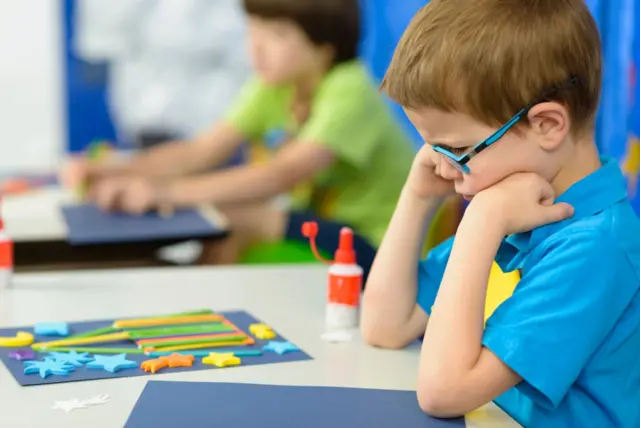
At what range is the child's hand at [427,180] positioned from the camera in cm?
121

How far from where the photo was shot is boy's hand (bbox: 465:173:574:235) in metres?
0.99

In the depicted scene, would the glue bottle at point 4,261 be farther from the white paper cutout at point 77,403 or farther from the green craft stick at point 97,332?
the white paper cutout at point 77,403

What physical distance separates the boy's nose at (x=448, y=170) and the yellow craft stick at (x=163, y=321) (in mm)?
399

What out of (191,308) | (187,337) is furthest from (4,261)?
(187,337)

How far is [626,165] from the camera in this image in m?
1.71

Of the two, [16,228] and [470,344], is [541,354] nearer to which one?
[470,344]

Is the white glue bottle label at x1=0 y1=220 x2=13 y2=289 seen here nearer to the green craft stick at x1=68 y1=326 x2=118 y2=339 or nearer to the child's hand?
the green craft stick at x1=68 y1=326 x2=118 y2=339

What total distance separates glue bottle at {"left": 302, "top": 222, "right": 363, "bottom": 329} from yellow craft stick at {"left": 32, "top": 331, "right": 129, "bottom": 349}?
11.3 inches

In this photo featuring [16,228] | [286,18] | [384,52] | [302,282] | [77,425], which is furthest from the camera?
[384,52]

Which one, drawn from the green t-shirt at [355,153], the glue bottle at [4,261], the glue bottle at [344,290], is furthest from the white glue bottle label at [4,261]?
the green t-shirt at [355,153]

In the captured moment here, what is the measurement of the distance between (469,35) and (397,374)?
15.8 inches

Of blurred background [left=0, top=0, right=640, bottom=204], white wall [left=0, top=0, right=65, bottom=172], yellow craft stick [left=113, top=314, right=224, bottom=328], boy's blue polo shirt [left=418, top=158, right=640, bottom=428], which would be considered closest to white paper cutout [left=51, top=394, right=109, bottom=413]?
yellow craft stick [left=113, top=314, right=224, bottom=328]

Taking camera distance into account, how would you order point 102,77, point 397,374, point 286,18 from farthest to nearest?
point 102,77, point 286,18, point 397,374

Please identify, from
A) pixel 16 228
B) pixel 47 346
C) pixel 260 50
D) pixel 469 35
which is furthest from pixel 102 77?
pixel 469 35
